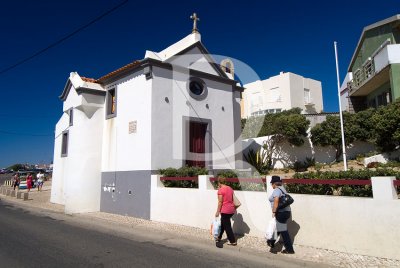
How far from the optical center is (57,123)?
19.3m

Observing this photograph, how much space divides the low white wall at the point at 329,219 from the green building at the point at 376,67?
596 inches

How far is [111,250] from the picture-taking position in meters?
6.80

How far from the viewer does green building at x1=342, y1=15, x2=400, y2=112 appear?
730 inches

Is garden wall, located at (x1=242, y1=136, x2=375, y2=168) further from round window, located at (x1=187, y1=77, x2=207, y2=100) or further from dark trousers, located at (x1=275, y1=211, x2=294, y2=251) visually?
dark trousers, located at (x1=275, y1=211, x2=294, y2=251)

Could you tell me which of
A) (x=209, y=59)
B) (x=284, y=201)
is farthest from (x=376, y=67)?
(x=284, y=201)

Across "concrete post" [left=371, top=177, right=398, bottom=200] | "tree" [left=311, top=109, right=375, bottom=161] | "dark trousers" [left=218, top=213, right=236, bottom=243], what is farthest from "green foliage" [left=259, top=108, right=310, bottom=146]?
"concrete post" [left=371, top=177, right=398, bottom=200]

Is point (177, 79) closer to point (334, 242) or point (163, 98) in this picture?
point (163, 98)

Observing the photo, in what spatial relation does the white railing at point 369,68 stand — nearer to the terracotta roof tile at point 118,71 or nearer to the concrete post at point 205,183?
the terracotta roof tile at point 118,71

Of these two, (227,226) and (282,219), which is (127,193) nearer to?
(227,226)

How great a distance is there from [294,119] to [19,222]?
17714 millimetres

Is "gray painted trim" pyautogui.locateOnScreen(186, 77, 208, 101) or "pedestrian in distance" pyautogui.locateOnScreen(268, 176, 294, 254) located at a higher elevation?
"gray painted trim" pyautogui.locateOnScreen(186, 77, 208, 101)

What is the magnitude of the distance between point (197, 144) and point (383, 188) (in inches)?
329

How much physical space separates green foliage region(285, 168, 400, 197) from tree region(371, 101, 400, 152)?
12337 millimetres

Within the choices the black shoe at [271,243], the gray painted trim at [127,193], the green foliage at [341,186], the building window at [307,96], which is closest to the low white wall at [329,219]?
the green foliage at [341,186]
